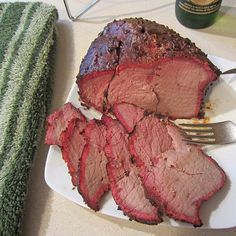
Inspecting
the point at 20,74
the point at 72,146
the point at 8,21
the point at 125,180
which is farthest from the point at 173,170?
the point at 8,21

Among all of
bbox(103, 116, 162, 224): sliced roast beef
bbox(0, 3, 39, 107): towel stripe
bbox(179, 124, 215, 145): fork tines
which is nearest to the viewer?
bbox(103, 116, 162, 224): sliced roast beef

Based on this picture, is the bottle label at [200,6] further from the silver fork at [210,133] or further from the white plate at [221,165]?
the silver fork at [210,133]

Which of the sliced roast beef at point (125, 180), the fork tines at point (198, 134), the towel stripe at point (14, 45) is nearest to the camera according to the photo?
the sliced roast beef at point (125, 180)

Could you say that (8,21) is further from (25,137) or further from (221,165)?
(221,165)

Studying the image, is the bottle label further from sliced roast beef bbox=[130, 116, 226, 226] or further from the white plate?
sliced roast beef bbox=[130, 116, 226, 226]

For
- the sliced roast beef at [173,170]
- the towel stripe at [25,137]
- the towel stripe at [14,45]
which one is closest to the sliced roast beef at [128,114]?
the sliced roast beef at [173,170]

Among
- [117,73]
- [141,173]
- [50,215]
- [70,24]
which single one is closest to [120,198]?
[141,173]

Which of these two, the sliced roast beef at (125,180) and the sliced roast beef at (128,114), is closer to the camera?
the sliced roast beef at (125,180)

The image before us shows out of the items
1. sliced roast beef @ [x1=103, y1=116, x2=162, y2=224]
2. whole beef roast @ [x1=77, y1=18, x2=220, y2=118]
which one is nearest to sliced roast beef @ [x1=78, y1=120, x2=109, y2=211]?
sliced roast beef @ [x1=103, y1=116, x2=162, y2=224]
